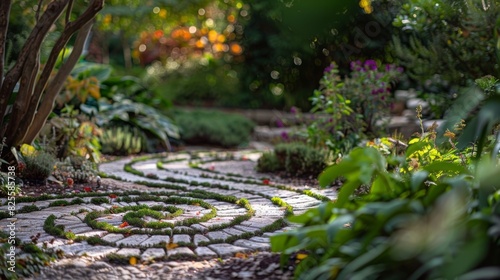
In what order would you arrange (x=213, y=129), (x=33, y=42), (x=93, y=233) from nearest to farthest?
(x=93, y=233) → (x=33, y=42) → (x=213, y=129)

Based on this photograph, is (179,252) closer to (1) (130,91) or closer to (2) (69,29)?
(2) (69,29)

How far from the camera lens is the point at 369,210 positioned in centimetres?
233

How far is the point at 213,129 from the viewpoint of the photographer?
857cm

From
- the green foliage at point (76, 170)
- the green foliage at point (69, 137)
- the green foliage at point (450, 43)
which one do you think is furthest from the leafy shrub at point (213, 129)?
the green foliage at point (450, 43)

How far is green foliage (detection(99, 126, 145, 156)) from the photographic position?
7.22 meters

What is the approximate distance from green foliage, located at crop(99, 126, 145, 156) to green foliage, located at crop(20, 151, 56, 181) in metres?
2.27

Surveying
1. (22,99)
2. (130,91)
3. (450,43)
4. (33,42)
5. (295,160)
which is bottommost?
(295,160)

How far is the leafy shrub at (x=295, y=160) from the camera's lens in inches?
225

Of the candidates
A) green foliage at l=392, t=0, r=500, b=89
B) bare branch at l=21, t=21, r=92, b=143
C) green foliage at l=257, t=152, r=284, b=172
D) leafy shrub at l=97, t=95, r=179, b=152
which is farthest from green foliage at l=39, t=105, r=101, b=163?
green foliage at l=392, t=0, r=500, b=89

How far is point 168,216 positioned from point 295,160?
2.28 meters

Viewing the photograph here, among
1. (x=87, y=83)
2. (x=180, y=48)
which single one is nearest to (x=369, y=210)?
(x=87, y=83)

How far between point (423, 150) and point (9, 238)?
109 inches

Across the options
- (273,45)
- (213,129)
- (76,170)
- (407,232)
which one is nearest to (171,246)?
(407,232)

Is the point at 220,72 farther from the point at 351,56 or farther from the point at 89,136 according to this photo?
the point at 89,136
